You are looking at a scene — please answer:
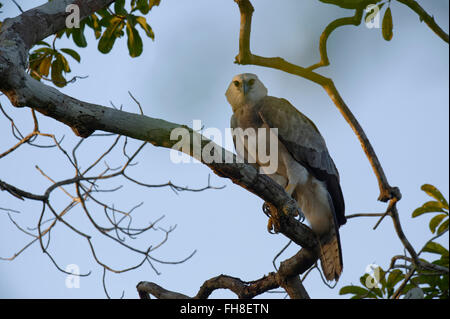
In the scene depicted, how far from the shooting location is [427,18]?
2943 mm

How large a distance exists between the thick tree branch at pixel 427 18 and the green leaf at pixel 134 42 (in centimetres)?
194

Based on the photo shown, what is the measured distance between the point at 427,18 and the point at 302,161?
4.53 ft

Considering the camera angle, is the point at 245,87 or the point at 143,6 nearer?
the point at 143,6

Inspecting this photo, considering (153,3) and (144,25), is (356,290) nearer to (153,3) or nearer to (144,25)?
(144,25)

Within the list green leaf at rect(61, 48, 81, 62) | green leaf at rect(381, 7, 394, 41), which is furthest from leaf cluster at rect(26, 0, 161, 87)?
green leaf at rect(381, 7, 394, 41)

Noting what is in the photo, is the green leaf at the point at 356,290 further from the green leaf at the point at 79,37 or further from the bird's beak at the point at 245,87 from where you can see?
the green leaf at the point at 79,37

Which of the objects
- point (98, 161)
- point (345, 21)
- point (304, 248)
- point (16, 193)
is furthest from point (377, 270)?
point (16, 193)

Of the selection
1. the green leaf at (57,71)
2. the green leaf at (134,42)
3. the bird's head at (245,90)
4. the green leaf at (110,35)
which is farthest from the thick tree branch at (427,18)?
the green leaf at (57,71)

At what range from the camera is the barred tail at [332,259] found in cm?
333

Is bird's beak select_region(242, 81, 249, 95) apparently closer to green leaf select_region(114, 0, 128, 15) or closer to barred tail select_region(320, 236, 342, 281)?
green leaf select_region(114, 0, 128, 15)

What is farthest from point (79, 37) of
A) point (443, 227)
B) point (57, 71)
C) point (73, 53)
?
point (443, 227)

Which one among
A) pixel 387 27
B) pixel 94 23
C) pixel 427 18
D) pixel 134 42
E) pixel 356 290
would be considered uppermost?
pixel 94 23
